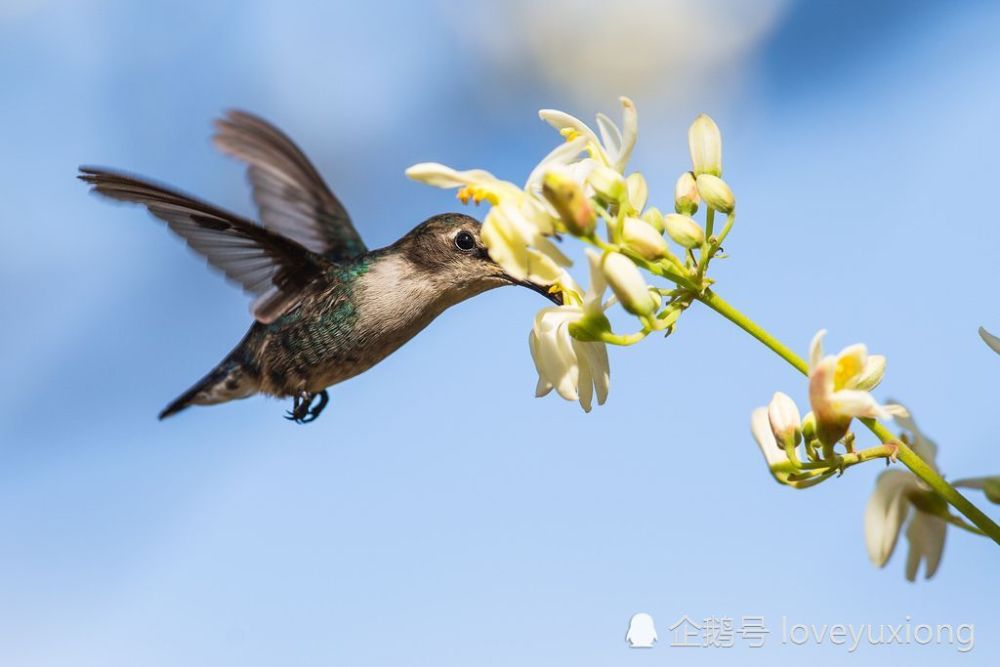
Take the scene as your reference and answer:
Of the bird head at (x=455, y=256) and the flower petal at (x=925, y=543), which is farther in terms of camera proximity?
the bird head at (x=455, y=256)

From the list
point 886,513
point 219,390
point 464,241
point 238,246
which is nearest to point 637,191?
point 886,513

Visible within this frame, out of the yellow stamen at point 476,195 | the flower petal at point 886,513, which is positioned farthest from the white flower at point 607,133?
the flower petal at point 886,513

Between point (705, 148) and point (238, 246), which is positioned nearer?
point (705, 148)

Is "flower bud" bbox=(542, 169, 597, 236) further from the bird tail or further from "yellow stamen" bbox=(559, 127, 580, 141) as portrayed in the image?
the bird tail

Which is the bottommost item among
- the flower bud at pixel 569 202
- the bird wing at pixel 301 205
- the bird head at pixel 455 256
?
the flower bud at pixel 569 202

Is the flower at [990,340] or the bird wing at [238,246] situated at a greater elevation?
the bird wing at [238,246]

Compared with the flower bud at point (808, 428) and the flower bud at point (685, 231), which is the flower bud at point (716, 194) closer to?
the flower bud at point (685, 231)

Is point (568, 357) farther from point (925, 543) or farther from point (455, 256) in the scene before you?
point (455, 256)

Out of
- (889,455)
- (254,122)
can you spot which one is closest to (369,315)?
(254,122)
